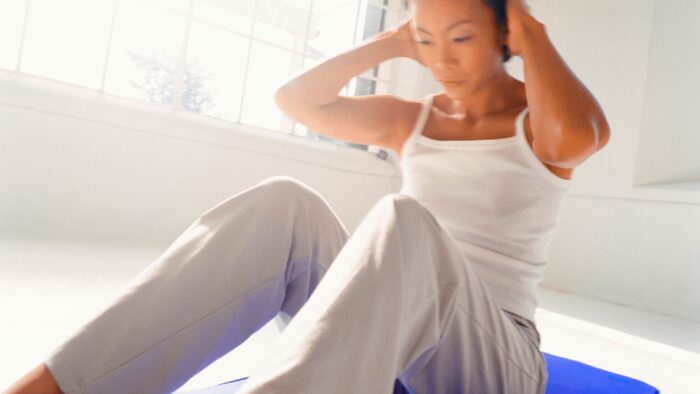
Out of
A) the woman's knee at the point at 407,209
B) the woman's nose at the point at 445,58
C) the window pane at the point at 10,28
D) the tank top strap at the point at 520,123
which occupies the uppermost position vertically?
the window pane at the point at 10,28

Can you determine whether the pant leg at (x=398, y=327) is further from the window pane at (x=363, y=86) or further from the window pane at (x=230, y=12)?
the window pane at (x=363, y=86)

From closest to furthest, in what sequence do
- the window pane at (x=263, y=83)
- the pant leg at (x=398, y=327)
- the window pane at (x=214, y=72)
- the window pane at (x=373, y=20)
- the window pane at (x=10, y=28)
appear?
the pant leg at (x=398, y=327)
the window pane at (x=10, y=28)
the window pane at (x=214, y=72)
the window pane at (x=263, y=83)
the window pane at (x=373, y=20)

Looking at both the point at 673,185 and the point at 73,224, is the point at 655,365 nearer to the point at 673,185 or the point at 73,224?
the point at 673,185

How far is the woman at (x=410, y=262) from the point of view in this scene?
1.29ft

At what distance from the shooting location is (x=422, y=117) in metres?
0.82

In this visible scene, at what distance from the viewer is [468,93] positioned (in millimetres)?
731

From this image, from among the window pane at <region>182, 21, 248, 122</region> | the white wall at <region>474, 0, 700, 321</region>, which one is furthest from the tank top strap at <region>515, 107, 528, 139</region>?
the window pane at <region>182, 21, 248, 122</region>

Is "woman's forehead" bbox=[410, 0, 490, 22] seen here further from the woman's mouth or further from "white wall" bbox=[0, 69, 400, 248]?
"white wall" bbox=[0, 69, 400, 248]

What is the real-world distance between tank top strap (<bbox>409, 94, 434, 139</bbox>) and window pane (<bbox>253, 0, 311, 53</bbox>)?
1327mm

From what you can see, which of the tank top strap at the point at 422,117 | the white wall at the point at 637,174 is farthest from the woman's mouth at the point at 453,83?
the white wall at the point at 637,174

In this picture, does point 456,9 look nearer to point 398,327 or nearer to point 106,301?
point 398,327

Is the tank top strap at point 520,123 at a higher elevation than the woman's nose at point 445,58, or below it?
below

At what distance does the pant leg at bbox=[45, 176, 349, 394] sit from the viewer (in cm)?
45

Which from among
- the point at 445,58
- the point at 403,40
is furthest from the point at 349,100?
the point at 445,58
